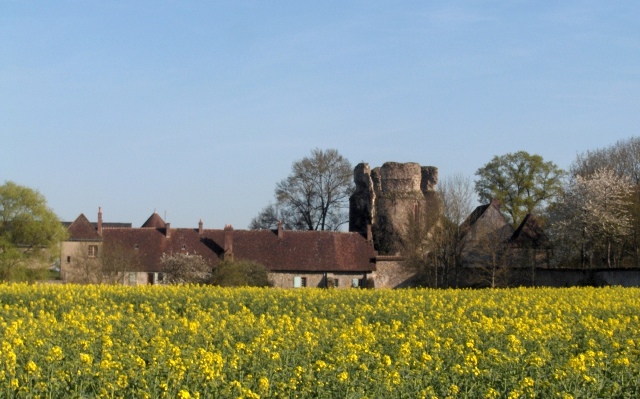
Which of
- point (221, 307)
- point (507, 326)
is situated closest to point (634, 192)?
point (221, 307)

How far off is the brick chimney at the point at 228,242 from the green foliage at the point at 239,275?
686 centimetres

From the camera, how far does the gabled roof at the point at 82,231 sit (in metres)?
55.5

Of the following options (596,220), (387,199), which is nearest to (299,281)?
(387,199)

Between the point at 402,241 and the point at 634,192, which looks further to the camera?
the point at 402,241

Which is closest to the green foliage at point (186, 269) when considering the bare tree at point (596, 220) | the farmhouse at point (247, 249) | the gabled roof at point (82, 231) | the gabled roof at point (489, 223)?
the farmhouse at point (247, 249)

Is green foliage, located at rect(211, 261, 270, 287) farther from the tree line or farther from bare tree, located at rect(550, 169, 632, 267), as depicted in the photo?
bare tree, located at rect(550, 169, 632, 267)

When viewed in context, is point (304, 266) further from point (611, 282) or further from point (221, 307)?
point (221, 307)

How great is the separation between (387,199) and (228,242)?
14203 millimetres

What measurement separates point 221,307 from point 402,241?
3849 cm

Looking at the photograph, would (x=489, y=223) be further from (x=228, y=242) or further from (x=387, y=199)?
(x=228, y=242)

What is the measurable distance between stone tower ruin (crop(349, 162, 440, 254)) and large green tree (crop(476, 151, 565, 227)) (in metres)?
7.09

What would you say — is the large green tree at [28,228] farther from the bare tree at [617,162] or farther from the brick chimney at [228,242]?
the bare tree at [617,162]

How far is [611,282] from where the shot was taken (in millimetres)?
40031

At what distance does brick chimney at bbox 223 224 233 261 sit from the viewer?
53.7 m
